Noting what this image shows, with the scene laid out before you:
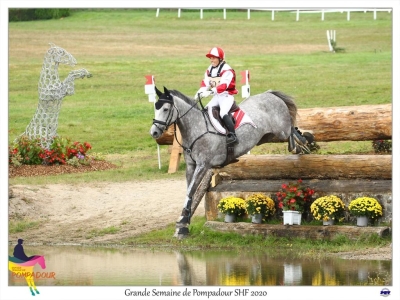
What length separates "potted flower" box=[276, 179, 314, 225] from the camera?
15.5 meters

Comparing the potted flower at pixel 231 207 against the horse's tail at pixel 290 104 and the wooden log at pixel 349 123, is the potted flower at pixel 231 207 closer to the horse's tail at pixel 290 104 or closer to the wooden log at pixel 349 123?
the wooden log at pixel 349 123

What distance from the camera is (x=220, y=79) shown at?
15.1 meters

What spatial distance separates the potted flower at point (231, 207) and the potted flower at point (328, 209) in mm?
1235

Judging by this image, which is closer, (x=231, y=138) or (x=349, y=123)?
(x=231, y=138)

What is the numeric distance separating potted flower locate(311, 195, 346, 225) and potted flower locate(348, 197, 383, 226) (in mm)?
217

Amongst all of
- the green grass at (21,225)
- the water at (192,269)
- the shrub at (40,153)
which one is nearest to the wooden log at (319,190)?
the water at (192,269)

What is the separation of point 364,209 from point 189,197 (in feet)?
8.53

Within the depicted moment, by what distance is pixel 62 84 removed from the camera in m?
22.8

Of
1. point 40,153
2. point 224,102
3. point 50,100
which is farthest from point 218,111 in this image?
point 50,100

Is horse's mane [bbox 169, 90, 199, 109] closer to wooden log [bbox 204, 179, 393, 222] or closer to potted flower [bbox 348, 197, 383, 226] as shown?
wooden log [bbox 204, 179, 393, 222]

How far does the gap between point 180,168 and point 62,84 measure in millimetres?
3399

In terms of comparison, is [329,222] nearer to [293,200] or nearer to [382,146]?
[293,200]

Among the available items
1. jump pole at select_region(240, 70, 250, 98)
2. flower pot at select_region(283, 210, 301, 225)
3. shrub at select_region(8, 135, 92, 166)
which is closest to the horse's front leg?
flower pot at select_region(283, 210, 301, 225)
